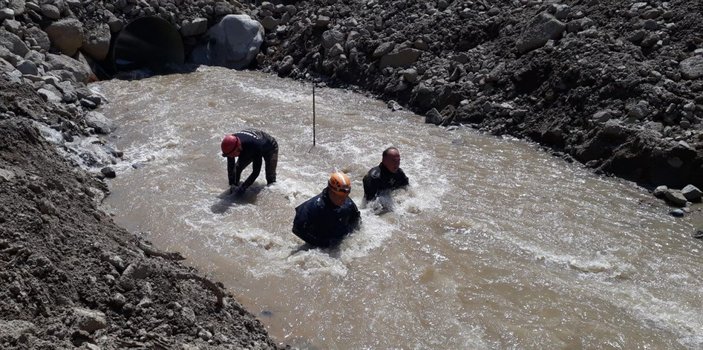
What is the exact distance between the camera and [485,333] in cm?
625

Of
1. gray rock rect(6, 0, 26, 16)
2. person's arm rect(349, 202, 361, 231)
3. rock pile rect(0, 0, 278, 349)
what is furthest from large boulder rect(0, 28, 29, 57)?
person's arm rect(349, 202, 361, 231)

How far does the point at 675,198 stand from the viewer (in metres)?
8.87

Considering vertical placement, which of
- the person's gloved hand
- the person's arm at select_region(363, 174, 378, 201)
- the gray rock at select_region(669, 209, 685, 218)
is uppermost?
the gray rock at select_region(669, 209, 685, 218)

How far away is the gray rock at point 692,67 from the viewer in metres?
10.3

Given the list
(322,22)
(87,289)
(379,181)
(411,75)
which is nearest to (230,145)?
(379,181)

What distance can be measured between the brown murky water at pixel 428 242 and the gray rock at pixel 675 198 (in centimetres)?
18

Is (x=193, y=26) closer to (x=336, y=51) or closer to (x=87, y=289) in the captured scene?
(x=336, y=51)

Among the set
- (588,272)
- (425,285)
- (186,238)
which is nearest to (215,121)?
(186,238)

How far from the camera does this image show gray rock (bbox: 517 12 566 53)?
12219 mm

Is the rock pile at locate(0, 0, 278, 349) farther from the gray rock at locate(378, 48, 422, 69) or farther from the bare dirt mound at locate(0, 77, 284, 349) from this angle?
the gray rock at locate(378, 48, 422, 69)

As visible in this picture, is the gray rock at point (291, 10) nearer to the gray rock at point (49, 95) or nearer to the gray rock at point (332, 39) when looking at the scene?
the gray rock at point (332, 39)

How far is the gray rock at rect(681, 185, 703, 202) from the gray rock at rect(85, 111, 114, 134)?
8942mm

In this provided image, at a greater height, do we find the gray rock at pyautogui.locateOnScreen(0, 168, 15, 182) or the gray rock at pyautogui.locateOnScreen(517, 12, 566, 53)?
the gray rock at pyautogui.locateOnScreen(517, 12, 566, 53)

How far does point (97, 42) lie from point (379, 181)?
28.0 feet
